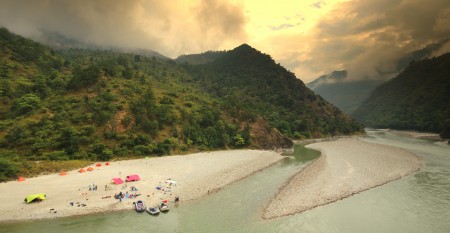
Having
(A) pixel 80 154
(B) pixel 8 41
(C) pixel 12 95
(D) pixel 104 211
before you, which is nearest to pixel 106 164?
(A) pixel 80 154

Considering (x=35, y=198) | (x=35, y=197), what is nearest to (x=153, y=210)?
(x=35, y=197)

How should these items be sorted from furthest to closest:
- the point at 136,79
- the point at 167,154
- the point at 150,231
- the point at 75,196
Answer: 1. the point at 136,79
2. the point at 167,154
3. the point at 75,196
4. the point at 150,231

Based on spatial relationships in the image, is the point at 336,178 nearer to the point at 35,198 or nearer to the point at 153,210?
the point at 153,210

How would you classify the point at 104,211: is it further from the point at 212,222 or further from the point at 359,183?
the point at 359,183

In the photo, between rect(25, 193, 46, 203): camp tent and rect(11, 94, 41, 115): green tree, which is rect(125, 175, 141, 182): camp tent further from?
rect(11, 94, 41, 115): green tree

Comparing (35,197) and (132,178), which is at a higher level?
(132,178)

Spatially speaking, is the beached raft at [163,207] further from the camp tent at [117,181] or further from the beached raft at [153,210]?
the camp tent at [117,181]
